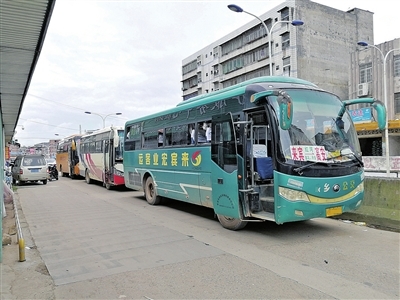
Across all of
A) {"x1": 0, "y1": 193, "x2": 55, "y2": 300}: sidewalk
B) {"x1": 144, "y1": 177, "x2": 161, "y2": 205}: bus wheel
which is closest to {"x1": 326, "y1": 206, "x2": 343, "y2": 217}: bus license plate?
{"x1": 0, "y1": 193, "x2": 55, "y2": 300}: sidewalk

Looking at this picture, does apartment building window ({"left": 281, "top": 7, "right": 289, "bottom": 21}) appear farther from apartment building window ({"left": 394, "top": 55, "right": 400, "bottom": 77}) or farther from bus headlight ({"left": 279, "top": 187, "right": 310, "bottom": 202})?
bus headlight ({"left": 279, "top": 187, "right": 310, "bottom": 202})

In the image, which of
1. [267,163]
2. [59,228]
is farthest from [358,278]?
[59,228]

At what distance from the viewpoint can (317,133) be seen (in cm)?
650

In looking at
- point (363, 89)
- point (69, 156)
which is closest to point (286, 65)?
point (363, 89)

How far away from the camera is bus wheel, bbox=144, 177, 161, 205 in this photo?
38.0ft

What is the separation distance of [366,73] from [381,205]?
94.5 feet

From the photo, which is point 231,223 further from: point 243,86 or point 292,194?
point 243,86

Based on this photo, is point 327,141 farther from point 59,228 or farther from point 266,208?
point 59,228

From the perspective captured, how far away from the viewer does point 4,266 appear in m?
5.46

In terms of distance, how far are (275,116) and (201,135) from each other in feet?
8.62

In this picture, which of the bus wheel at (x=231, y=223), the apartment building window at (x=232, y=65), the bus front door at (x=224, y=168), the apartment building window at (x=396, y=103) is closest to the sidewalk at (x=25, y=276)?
the bus front door at (x=224, y=168)

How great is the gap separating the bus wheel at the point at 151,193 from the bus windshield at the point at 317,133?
629cm

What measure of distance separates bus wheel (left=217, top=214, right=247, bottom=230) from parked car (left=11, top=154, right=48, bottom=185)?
52.9ft

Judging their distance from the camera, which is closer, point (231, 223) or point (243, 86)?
point (243, 86)
